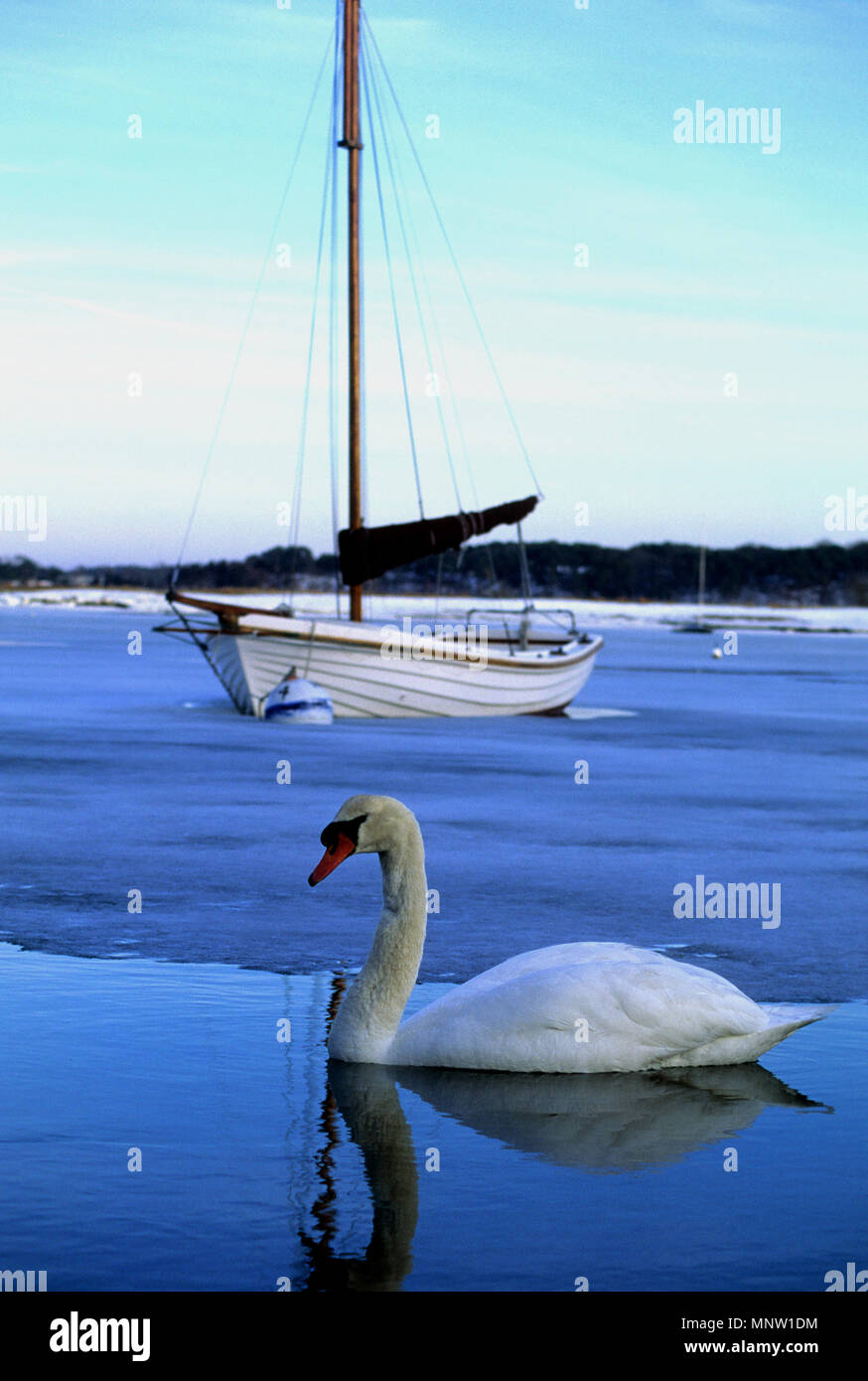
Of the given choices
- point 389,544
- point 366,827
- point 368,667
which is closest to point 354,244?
point 389,544

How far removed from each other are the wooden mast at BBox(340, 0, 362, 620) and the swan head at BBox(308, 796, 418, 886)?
2202 centimetres

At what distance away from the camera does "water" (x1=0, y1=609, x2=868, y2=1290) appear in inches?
181

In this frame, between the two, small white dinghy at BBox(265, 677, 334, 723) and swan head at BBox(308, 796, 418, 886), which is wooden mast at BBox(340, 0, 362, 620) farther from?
swan head at BBox(308, 796, 418, 886)

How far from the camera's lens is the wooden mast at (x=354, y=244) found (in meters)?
28.8

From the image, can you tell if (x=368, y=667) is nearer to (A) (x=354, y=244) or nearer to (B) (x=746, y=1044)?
(A) (x=354, y=244)

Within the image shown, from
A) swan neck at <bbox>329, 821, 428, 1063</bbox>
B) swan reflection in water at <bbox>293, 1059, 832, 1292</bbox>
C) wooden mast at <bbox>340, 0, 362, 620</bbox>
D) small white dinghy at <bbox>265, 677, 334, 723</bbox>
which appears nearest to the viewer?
swan reflection in water at <bbox>293, 1059, 832, 1292</bbox>

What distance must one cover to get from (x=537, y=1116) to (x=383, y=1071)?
0.73 m

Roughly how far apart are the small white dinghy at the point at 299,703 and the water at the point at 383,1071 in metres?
8.29

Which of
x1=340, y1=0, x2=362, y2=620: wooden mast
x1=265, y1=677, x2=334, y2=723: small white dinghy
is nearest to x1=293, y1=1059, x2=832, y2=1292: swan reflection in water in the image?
x1=265, y1=677, x2=334, y2=723: small white dinghy

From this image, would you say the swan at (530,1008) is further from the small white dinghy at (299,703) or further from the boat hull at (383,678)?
the boat hull at (383,678)

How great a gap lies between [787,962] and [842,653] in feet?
187

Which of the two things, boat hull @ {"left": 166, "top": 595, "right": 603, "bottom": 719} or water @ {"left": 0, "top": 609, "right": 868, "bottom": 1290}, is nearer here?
water @ {"left": 0, "top": 609, "right": 868, "bottom": 1290}

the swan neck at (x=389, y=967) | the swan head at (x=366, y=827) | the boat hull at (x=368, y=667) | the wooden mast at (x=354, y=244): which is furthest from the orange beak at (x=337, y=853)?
the wooden mast at (x=354, y=244)
